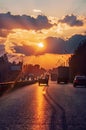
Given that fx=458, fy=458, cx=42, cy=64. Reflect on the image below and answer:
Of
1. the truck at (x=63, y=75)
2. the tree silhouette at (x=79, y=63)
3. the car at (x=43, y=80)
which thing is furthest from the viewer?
the tree silhouette at (x=79, y=63)

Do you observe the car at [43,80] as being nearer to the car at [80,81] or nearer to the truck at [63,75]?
the truck at [63,75]

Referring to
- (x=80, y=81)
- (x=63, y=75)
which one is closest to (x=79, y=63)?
(x=63, y=75)

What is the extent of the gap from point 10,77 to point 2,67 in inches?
315

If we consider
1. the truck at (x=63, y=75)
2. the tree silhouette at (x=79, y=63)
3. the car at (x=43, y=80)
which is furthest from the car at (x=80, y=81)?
the tree silhouette at (x=79, y=63)

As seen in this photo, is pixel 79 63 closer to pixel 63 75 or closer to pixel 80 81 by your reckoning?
pixel 63 75

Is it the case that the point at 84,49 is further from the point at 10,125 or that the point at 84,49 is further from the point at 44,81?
the point at 10,125

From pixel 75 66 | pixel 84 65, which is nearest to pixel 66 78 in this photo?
pixel 84 65

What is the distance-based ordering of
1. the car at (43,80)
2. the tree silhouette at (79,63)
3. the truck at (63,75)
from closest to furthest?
the car at (43,80), the truck at (63,75), the tree silhouette at (79,63)

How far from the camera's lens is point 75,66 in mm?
174500

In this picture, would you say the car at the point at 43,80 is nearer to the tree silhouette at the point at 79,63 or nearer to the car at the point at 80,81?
the car at the point at 80,81

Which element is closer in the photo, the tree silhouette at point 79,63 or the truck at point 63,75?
the truck at point 63,75

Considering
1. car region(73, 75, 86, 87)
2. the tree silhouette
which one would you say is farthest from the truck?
the tree silhouette

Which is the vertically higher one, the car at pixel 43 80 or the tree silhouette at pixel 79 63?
the tree silhouette at pixel 79 63

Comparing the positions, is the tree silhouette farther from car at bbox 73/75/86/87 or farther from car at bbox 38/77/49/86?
car at bbox 73/75/86/87
